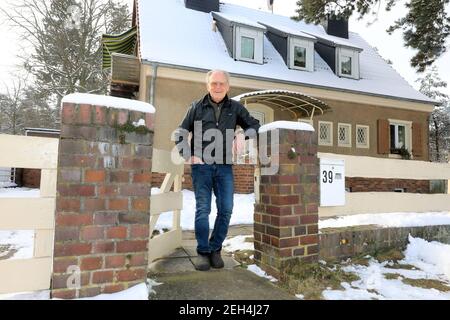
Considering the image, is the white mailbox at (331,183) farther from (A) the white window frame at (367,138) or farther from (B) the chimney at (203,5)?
(B) the chimney at (203,5)

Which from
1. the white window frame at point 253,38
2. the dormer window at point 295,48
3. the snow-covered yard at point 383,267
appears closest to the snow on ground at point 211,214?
the snow-covered yard at point 383,267

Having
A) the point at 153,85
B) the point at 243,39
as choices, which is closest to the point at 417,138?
the point at 243,39

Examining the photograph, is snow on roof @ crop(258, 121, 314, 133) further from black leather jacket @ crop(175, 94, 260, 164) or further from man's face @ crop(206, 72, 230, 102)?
man's face @ crop(206, 72, 230, 102)

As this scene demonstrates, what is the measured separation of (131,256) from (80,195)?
51cm

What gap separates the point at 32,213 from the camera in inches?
81.2

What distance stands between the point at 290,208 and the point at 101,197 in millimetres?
1556

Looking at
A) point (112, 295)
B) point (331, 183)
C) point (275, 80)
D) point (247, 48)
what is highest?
point (247, 48)

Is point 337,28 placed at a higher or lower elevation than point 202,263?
higher

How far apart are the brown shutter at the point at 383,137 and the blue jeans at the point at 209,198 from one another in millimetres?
12933

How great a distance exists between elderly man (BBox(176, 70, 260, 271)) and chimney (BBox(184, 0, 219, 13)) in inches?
486

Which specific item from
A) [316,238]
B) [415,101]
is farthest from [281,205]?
[415,101]

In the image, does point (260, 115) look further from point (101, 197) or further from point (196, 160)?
point (101, 197)
